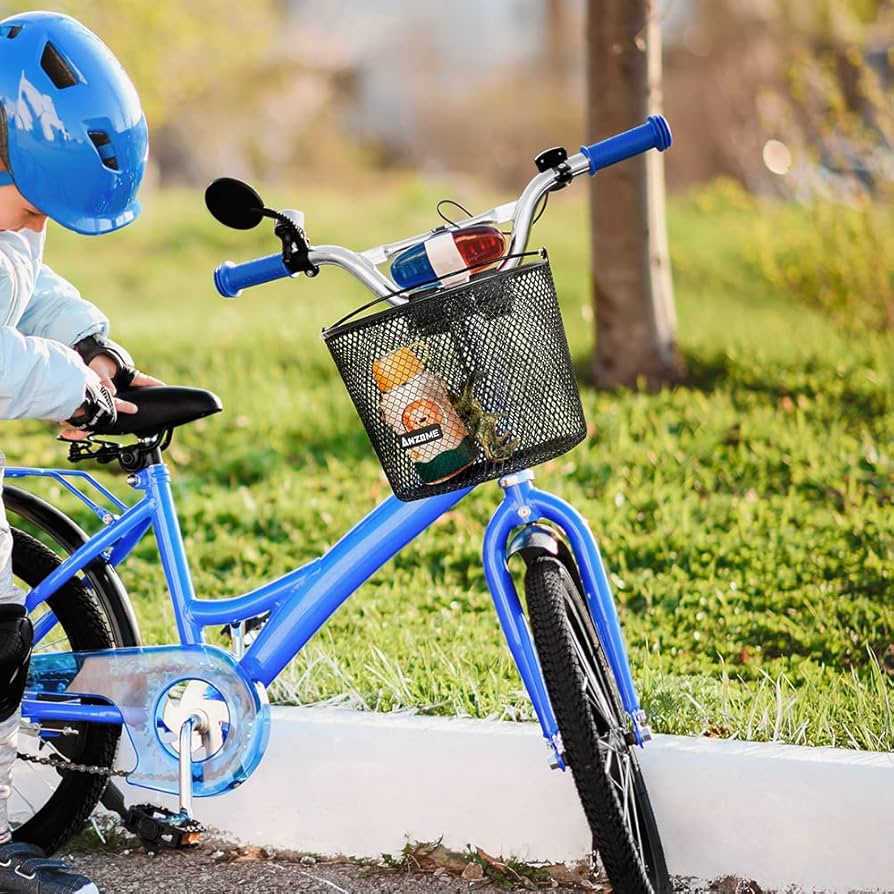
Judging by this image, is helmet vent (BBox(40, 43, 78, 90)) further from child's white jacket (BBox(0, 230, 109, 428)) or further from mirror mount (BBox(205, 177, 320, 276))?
mirror mount (BBox(205, 177, 320, 276))

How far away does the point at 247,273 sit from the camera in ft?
8.49

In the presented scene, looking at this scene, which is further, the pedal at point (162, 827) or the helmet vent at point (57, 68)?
the pedal at point (162, 827)

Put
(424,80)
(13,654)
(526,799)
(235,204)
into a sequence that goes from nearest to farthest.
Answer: (235,204) < (13,654) < (526,799) < (424,80)

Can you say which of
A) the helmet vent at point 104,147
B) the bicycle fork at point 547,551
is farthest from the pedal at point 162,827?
the helmet vent at point 104,147

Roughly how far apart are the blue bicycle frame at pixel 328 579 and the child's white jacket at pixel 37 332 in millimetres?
323

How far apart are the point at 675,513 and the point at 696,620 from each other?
2.47ft

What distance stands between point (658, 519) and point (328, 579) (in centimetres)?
207

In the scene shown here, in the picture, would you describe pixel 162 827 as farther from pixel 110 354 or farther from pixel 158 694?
pixel 110 354

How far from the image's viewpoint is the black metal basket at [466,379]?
92.0 inches

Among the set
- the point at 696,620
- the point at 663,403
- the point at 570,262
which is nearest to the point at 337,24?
the point at 570,262

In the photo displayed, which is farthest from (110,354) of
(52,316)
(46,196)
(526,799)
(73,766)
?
(526,799)

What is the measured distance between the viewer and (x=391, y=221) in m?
11.1

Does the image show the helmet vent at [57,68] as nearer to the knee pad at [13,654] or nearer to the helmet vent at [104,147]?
the helmet vent at [104,147]

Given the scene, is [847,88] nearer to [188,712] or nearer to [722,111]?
[722,111]
